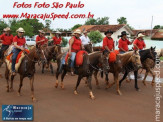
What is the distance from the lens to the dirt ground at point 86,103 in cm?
585

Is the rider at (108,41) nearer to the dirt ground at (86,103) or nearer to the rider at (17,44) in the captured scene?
the dirt ground at (86,103)

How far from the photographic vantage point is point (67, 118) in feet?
19.0

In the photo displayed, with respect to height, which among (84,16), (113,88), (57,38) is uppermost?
(84,16)

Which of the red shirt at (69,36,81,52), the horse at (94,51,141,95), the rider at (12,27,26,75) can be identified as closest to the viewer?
the rider at (12,27,26,75)

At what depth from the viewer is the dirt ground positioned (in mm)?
5852

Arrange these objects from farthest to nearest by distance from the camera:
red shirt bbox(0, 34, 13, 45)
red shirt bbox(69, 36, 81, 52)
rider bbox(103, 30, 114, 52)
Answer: red shirt bbox(0, 34, 13, 45) < rider bbox(103, 30, 114, 52) < red shirt bbox(69, 36, 81, 52)

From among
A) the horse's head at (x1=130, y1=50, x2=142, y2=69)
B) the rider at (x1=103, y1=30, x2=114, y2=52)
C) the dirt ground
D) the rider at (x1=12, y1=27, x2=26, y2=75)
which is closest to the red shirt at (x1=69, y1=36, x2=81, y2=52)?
the rider at (x1=103, y1=30, x2=114, y2=52)

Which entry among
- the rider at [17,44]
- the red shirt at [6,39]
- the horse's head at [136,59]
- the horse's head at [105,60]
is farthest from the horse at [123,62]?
the red shirt at [6,39]

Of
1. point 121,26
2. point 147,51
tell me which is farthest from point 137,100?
point 121,26

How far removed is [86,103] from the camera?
7.10m

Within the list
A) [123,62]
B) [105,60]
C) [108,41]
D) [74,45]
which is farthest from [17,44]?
[123,62]

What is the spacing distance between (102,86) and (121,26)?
3132cm

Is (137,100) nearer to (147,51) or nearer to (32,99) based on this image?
(147,51)

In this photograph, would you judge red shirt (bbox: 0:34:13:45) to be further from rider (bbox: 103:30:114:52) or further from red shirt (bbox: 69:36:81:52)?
rider (bbox: 103:30:114:52)
